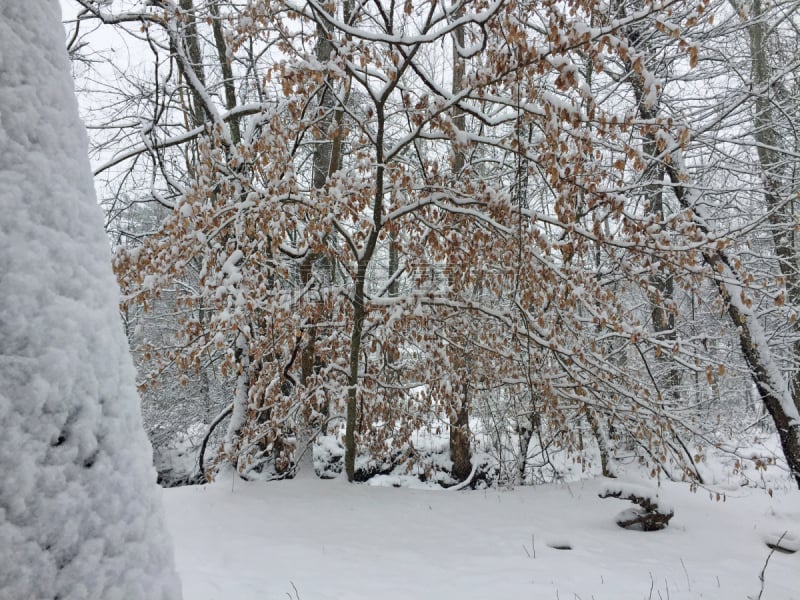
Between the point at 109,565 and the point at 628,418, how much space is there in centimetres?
637

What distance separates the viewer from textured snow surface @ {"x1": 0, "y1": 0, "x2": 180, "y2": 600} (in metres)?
0.69

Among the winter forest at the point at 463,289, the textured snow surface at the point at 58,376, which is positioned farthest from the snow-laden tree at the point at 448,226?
the textured snow surface at the point at 58,376

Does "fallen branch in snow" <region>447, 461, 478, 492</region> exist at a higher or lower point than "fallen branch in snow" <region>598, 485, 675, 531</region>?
lower

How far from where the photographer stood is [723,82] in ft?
25.0

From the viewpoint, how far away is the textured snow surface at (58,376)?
27.1 inches

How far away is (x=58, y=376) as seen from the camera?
2.49 feet

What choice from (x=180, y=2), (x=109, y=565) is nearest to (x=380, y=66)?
(x=109, y=565)

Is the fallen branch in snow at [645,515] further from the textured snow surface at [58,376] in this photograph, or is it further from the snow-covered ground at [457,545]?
the textured snow surface at [58,376]

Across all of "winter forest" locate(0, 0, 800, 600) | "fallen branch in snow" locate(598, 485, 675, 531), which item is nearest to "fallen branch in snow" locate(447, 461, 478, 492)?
"winter forest" locate(0, 0, 800, 600)

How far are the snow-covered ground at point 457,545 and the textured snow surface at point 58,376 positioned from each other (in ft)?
9.38

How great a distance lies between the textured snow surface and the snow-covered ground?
286 centimetres

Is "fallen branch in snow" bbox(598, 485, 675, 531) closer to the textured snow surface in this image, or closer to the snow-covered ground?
the snow-covered ground

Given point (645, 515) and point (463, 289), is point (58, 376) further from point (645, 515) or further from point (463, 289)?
point (645, 515)

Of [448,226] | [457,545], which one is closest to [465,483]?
[457,545]
